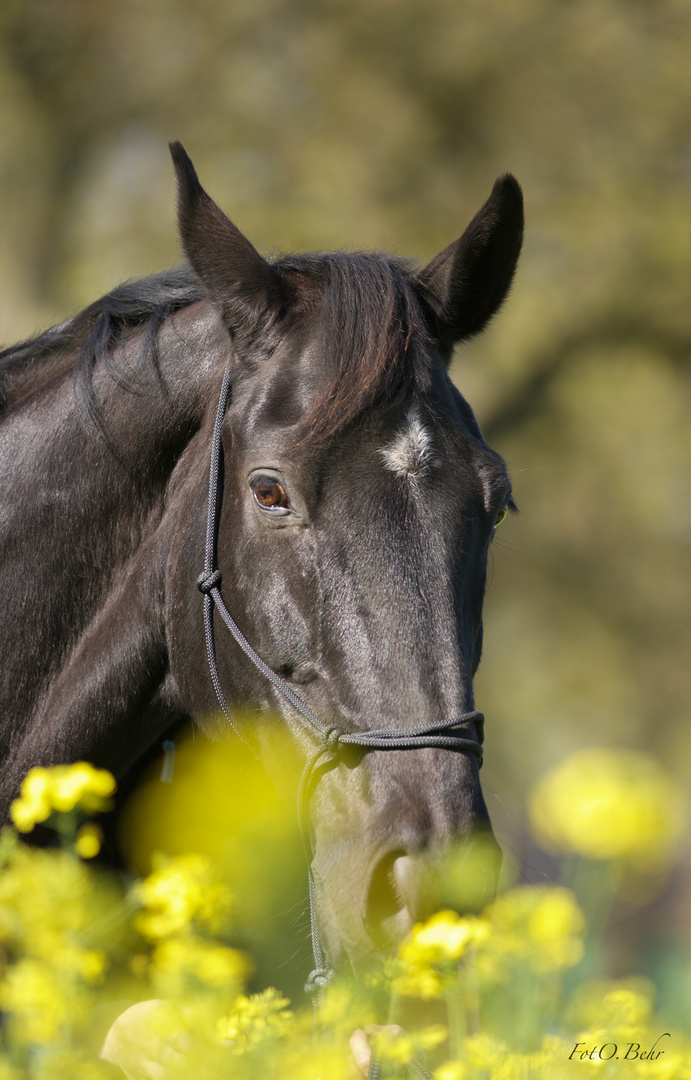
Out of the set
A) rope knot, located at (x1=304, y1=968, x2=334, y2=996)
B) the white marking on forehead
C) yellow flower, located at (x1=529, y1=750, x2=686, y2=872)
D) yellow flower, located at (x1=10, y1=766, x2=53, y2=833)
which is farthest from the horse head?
yellow flower, located at (x1=10, y1=766, x2=53, y2=833)

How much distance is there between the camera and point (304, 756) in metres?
1.96

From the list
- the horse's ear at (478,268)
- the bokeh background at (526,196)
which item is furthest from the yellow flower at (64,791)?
the bokeh background at (526,196)

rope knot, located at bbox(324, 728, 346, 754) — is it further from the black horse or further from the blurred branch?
the blurred branch

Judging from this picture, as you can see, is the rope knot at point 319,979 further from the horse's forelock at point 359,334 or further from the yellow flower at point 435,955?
the horse's forelock at point 359,334

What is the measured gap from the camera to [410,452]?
1.97 metres

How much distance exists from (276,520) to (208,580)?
0.25 m

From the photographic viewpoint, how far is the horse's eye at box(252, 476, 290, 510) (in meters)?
2.04

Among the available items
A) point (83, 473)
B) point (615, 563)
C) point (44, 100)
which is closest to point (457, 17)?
point (44, 100)

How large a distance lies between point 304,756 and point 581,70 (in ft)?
29.9

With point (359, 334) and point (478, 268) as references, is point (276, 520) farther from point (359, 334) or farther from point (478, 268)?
point (478, 268)

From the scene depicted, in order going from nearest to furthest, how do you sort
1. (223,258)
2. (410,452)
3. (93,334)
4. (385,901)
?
(385,901), (410,452), (223,258), (93,334)

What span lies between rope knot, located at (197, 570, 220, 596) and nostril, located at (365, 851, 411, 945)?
77 centimetres

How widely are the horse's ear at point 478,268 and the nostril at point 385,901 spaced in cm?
140

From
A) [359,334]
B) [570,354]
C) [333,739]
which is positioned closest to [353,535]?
[333,739]
